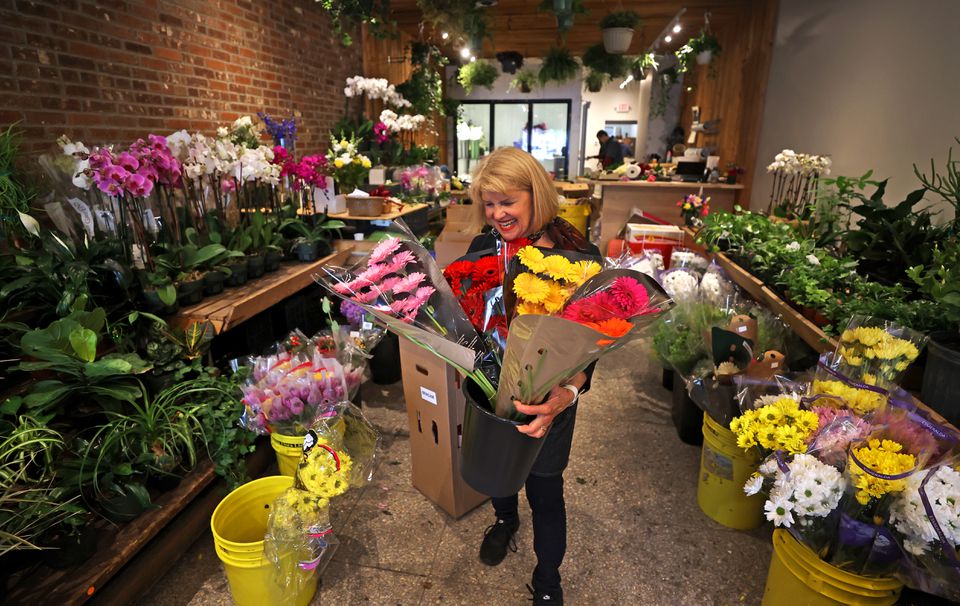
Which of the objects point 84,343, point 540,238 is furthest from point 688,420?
point 84,343

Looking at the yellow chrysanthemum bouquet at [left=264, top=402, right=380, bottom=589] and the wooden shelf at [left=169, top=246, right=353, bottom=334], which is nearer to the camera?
the yellow chrysanthemum bouquet at [left=264, top=402, right=380, bottom=589]

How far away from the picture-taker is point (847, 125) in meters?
3.39

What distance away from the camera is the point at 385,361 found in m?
3.09

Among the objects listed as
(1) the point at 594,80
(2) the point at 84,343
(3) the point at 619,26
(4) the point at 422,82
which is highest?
(3) the point at 619,26

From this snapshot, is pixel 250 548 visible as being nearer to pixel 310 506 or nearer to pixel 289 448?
pixel 310 506

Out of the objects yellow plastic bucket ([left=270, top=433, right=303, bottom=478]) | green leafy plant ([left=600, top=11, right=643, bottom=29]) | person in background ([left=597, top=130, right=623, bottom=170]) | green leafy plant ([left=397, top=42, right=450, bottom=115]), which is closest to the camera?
yellow plastic bucket ([left=270, top=433, right=303, bottom=478])

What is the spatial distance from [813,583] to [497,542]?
38.4 inches

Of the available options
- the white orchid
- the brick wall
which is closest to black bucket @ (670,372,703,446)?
the brick wall

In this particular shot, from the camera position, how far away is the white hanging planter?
5.63 meters

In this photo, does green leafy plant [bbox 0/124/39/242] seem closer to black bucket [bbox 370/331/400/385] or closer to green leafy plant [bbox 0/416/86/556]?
green leafy plant [bbox 0/416/86/556]

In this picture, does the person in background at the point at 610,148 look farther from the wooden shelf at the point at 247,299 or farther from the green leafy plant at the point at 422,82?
the wooden shelf at the point at 247,299

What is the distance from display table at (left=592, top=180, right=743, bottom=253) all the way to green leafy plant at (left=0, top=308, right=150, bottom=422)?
4.80m

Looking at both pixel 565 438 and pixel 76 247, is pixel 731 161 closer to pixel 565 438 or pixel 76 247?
pixel 565 438

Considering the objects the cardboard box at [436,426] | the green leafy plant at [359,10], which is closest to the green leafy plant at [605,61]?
the green leafy plant at [359,10]
